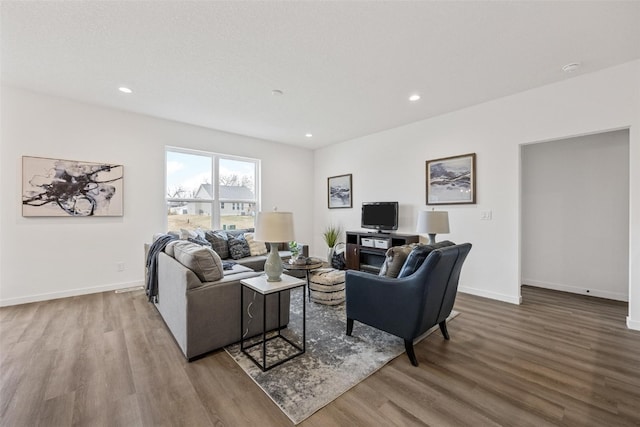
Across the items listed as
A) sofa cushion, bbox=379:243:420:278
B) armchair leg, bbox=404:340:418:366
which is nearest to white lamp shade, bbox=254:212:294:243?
sofa cushion, bbox=379:243:420:278

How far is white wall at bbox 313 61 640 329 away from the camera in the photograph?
2.76 meters

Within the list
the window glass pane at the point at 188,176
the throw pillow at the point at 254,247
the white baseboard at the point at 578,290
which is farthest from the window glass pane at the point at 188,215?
the white baseboard at the point at 578,290

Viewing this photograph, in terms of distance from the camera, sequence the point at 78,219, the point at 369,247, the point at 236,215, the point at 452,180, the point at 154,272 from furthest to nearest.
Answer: the point at 236,215, the point at 369,247, the point at 452,180, the point at 78,219, the point at 154,272

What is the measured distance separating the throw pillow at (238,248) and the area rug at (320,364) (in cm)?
169

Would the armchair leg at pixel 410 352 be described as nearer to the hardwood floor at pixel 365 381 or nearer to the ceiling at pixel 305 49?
the hardwood floor at pixel 365 381

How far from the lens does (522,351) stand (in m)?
2.29

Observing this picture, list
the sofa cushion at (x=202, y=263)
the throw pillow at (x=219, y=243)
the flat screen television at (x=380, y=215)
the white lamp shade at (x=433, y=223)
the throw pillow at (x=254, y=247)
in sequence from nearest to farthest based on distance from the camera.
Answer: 1. the sofa cushion at (x=202, y=263)
2. the white lamp shade at (x=433, y=223)
3. the throw pillow at (x=219, y=243)
4. the throw pillow at (x=254, y=247)
5. the flat screen television at (x=380, y=215)

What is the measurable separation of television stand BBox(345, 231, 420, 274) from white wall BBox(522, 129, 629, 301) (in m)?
1.87

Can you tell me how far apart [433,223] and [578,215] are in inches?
96.2

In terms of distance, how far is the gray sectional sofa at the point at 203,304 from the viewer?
2.11 m

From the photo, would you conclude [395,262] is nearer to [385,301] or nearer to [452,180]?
[385,301]

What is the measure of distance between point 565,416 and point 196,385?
2.30 meters

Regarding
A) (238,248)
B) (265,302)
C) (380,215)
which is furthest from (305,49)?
(380,215)

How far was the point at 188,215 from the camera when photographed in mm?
4762
